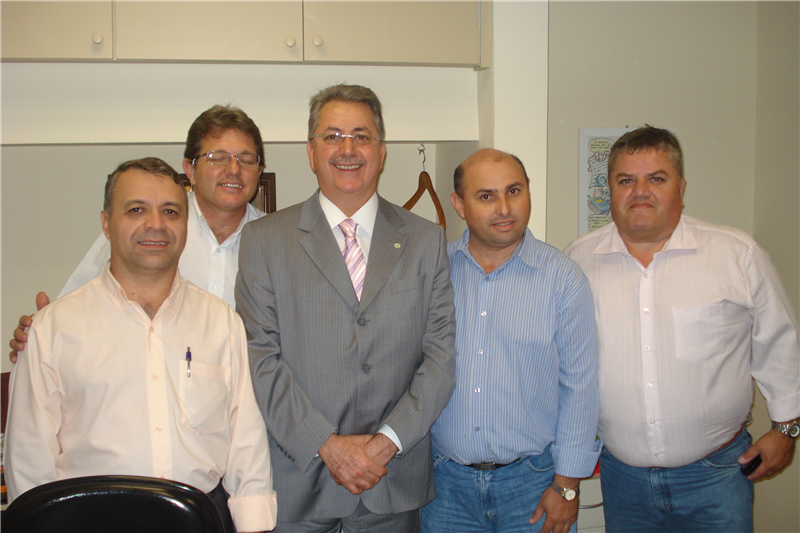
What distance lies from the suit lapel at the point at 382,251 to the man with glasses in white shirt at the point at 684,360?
766 millimetres

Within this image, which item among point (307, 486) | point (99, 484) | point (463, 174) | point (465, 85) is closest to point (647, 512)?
point (307, 486)

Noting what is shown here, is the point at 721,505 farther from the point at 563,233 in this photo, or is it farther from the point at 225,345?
the point at 225,345

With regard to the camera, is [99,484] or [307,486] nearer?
[99,484]

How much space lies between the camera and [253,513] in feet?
4.95

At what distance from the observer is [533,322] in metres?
1.72

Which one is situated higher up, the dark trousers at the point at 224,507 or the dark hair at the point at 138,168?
the dark hair at the point at 138,168

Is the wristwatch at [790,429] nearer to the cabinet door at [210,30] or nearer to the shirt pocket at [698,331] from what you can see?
the shirt pocket at [698,331]

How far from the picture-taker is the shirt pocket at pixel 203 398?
1457mm

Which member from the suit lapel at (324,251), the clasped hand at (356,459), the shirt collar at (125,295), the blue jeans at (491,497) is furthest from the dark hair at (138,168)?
the blue jeans at (491,497)

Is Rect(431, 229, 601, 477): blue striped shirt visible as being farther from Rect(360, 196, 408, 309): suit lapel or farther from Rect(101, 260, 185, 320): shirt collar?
Rect(101, 260, 185, 320): shirt collar

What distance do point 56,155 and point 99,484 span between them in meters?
2.16

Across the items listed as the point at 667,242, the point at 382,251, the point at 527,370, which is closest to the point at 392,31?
the point at 382,251

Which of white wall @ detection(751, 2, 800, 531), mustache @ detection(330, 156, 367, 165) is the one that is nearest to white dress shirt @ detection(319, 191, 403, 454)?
mustache @ detection(330, 156, 367, 165)

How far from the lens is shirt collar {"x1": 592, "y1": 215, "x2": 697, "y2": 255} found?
1872 millimetres
